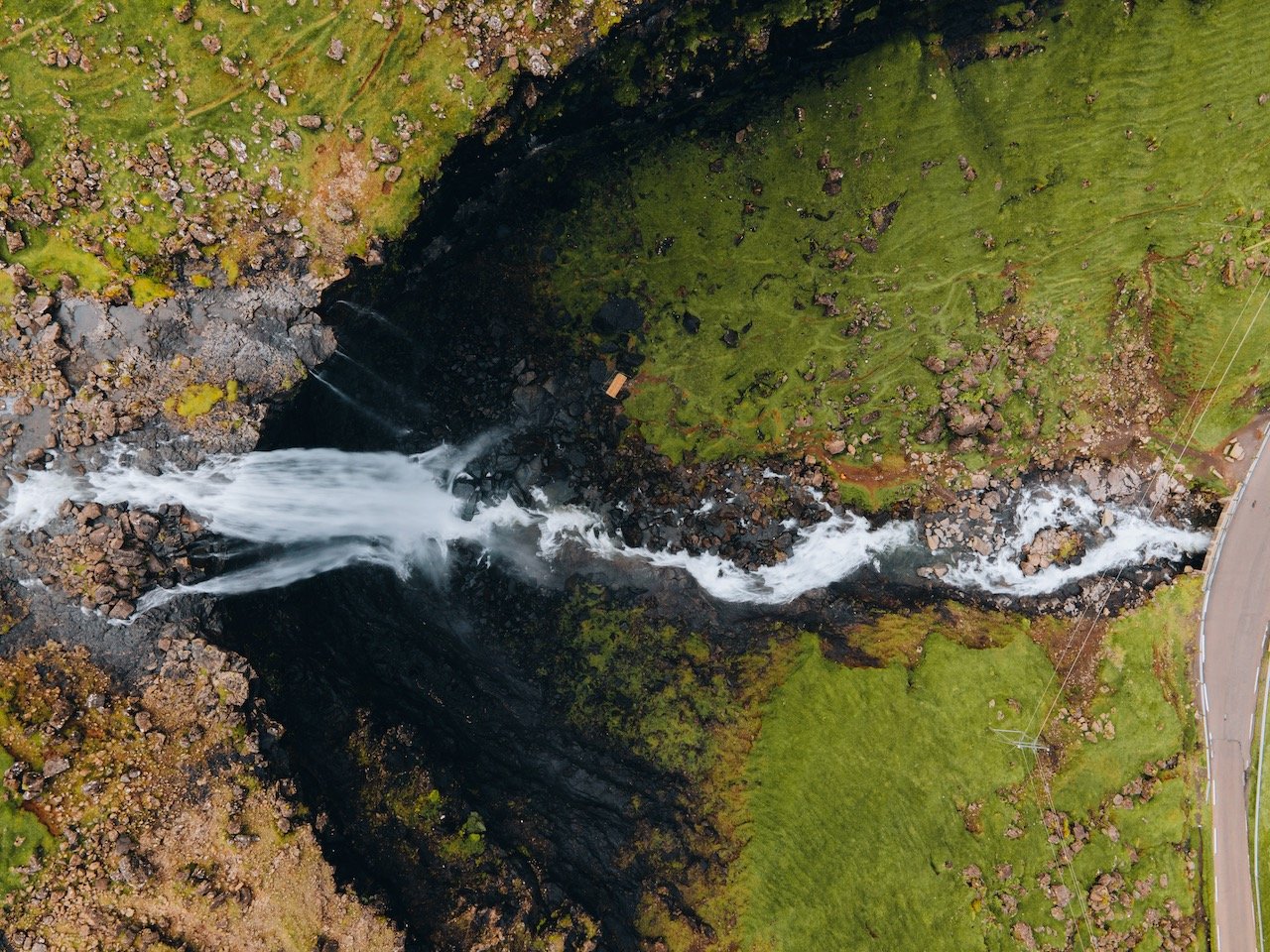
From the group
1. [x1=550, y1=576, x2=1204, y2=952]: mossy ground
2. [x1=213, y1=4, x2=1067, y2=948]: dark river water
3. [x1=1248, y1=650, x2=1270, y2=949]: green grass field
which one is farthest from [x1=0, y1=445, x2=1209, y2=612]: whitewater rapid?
[x1=1248, y1=650, x2=1270, y2=949]: green grass field

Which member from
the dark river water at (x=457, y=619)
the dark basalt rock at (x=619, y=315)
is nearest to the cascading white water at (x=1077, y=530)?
the dark river water at (x=457, y=619)

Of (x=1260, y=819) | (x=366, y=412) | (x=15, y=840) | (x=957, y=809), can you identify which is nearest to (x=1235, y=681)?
(x=1260, y=819)

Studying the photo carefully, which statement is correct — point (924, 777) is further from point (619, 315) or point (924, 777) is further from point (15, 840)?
point (15, 840)

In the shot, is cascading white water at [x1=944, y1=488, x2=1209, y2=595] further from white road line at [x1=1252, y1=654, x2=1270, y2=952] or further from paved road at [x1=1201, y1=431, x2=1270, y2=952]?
white road line at [x1=1252, y1=654, x2=1270, y2=952]

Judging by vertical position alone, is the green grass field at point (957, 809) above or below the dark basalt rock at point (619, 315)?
below

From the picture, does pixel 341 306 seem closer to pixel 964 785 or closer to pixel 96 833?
pixel 96 833

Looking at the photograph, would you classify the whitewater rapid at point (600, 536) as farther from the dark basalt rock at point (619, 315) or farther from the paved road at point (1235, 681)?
the dark basalt rock at point (619, 315)

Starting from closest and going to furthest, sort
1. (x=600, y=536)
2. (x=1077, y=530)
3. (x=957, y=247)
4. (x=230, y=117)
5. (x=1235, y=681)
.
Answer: (x=230, y=117), (x=1235, y=681), (x=957, y=247), (x=1077, y=530), (x=600, y=536)
